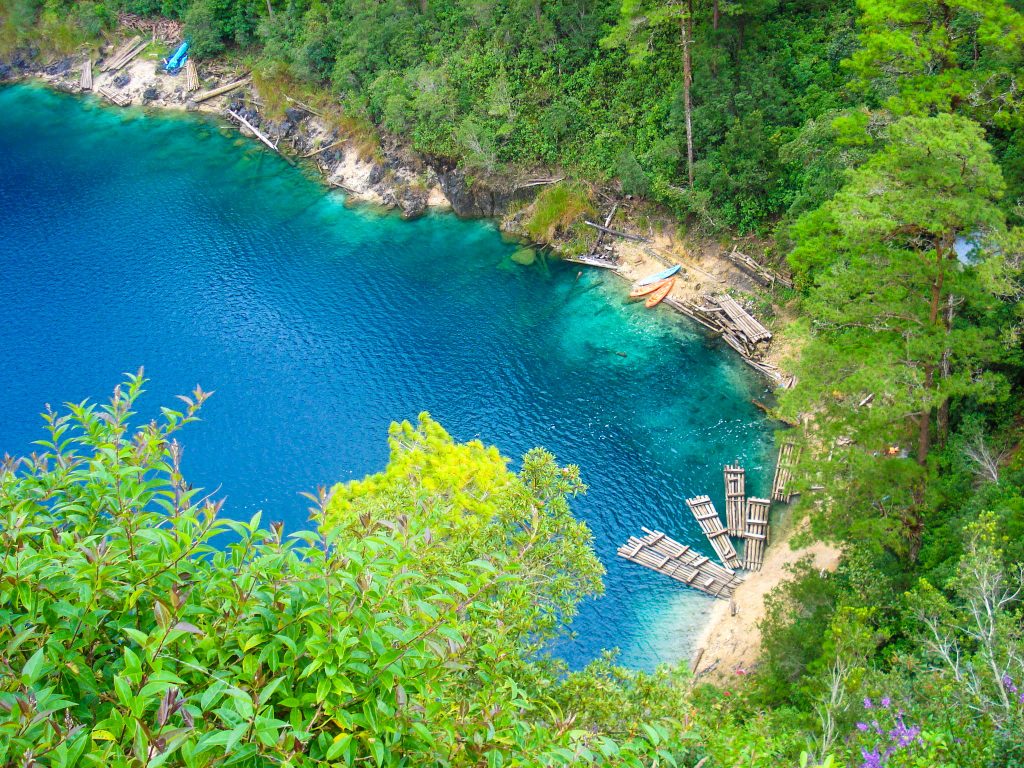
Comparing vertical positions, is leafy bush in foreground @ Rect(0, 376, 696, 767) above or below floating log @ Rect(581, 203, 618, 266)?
above

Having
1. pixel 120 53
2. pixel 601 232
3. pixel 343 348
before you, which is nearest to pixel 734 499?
pixel 601 232

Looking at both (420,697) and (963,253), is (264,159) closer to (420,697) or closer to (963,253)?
(963,253)

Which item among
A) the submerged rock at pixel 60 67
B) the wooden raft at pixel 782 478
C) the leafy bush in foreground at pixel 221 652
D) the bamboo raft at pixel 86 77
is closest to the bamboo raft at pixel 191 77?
the bamboo raft at pixel 86 77

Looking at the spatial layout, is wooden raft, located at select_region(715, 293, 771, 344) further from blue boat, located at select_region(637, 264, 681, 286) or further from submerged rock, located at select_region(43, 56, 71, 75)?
submerged rock, located at select_region(43, 56, 71, 75)

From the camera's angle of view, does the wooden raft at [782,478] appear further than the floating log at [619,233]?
No

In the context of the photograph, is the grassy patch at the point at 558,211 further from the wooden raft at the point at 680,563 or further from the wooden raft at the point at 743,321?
the wooden raft at the point at 680,563

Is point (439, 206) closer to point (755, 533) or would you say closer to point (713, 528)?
point (713, 528)

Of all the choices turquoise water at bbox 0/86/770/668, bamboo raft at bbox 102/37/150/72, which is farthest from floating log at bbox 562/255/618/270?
bamboo raft at bbox 102/37/150/72
